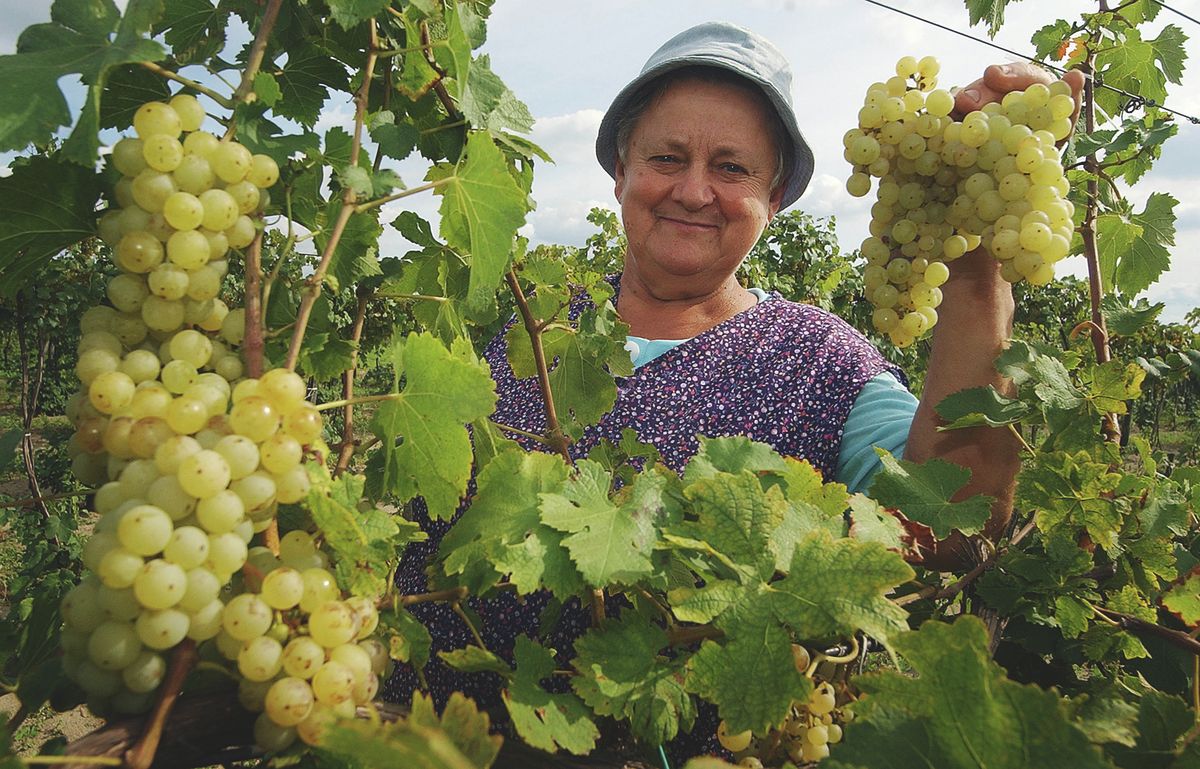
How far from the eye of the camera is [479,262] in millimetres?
1158

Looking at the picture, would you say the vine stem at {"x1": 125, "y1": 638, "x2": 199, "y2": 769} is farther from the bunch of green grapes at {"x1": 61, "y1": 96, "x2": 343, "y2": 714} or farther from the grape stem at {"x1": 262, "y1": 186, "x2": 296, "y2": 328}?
the grape stem at {"x1": 262, "y1": 186, "x2": 296, "y2": 328}

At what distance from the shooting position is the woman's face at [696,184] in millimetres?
2311

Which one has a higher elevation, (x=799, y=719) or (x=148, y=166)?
(x=148, y=166)

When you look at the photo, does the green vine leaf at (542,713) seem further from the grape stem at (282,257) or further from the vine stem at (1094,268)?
the vine stem at (1094,268)

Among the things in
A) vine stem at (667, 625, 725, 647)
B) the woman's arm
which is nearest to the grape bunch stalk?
vine stem at (667, 625, 725, 647)

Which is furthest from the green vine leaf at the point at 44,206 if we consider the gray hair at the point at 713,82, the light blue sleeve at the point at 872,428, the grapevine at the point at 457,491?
the gray hair at the point at 713,82

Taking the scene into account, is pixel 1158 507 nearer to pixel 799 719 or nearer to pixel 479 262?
pixel 799 719

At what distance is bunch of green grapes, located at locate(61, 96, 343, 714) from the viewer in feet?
2.17

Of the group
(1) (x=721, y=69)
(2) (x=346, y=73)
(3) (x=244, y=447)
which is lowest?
(3) (x=244, y=447)

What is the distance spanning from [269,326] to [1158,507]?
143cm

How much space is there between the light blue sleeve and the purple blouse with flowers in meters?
0.03

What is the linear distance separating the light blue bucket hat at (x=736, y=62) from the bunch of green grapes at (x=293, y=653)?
75.6 inches

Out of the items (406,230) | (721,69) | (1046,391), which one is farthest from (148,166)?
(721,69)

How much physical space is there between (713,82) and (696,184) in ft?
0.98
